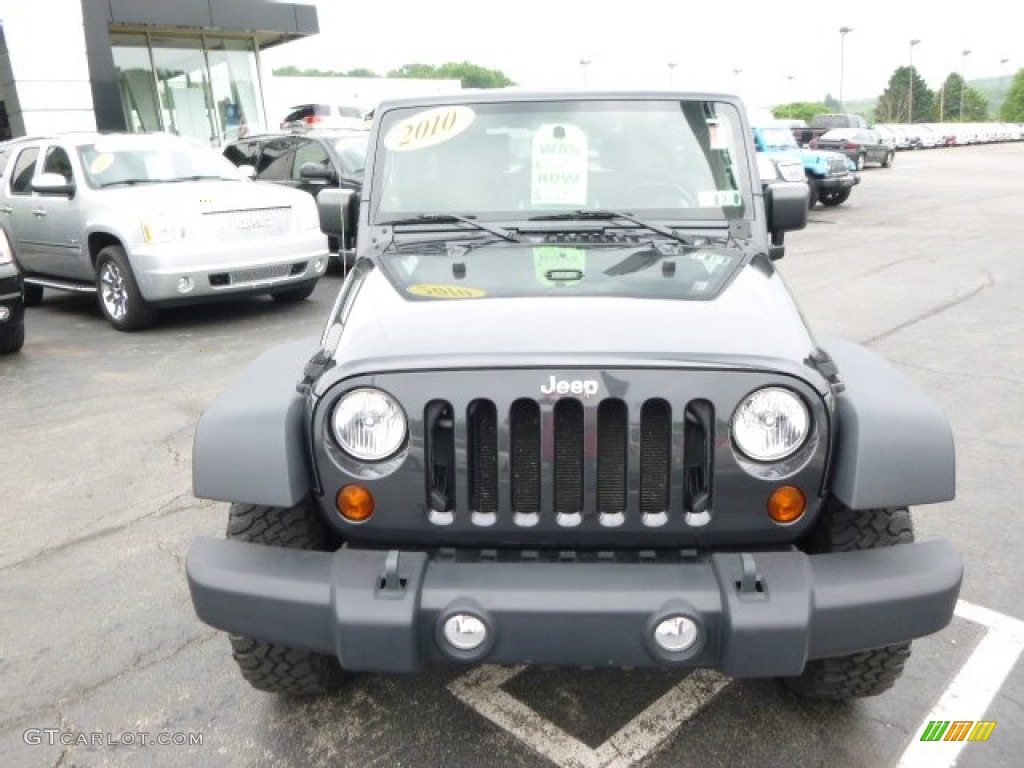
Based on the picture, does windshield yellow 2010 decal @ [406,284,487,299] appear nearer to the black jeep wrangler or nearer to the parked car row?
the black jeep wrangler

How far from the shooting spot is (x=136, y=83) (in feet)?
71.3

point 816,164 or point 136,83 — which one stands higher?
point 136,83

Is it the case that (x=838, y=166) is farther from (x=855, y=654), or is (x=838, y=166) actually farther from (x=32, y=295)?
(x=855, y=654)

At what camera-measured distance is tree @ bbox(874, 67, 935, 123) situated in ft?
291

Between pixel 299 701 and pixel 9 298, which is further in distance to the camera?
pixel 9 298

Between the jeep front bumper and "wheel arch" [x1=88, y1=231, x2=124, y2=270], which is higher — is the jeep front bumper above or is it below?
below

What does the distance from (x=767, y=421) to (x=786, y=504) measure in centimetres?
22

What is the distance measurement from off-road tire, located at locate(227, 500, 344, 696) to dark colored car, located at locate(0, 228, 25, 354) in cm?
548

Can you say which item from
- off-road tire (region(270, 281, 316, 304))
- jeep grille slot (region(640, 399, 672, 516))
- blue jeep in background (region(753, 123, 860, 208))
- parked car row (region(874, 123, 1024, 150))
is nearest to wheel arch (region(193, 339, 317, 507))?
jeep grille slot (region(640, 399, 672, 516))

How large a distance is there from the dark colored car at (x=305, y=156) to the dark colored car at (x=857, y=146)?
19.1 meters

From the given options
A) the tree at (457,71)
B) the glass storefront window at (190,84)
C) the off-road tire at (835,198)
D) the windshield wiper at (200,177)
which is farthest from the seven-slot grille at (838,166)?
the tree at (457,71)

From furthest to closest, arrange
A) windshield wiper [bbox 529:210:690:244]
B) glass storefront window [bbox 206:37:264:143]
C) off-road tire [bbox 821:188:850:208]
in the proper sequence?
glass storefront window [bbox 206:37:264:143] < off-road tire [bbox 821:188:850:208] < windshield wiper [bbox 529:210:690:244]

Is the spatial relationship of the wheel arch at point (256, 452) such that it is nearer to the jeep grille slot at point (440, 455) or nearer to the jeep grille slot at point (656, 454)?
the jeep grille slot at point (440, 455)

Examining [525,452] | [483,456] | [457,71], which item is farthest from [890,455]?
[457,71]
